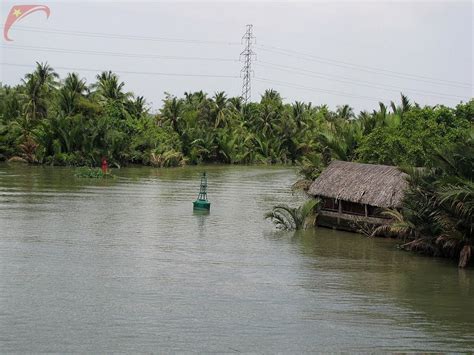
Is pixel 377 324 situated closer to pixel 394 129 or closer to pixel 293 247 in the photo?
pixel 293 247

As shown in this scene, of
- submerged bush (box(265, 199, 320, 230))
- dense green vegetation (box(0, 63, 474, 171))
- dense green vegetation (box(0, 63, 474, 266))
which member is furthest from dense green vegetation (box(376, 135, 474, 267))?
dense green vegetation (box(0, 63, 474, 171))

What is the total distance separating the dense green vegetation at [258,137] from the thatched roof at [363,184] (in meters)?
0.91

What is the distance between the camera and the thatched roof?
83.3ft

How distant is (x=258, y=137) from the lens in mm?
77062

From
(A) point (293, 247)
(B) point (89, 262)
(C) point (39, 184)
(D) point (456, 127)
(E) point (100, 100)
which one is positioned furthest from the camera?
(E) point (100, 100)

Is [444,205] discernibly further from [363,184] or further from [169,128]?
[169,128]

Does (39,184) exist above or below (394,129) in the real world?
below

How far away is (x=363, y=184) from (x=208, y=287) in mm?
10246

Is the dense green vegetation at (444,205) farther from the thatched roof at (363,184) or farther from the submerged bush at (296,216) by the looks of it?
the submerged bush at (296,216)

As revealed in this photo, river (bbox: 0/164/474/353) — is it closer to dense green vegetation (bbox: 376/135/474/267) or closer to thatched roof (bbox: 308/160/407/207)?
dense green vegetation (bbox: 376/135/474/267)

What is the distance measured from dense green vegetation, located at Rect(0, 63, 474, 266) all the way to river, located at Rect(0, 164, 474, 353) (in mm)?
1605

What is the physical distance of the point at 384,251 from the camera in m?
24.4

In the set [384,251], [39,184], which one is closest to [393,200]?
[384,251]

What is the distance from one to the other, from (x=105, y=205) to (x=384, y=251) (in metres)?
13.3
